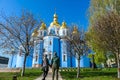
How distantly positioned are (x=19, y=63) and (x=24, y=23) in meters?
38.9

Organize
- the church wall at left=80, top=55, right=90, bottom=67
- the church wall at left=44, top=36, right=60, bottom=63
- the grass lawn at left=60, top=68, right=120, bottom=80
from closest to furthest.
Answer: the grass lawn at left=60, top=68, right=120, bottom=80 < the church wall at left=80, top=55, right=90, bottom=67 < the church wall at left=44, top=36, right=60, bottom=63

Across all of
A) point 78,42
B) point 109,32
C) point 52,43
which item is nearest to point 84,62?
point 52,43

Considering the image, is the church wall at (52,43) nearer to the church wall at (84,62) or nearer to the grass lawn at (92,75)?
the church wall at (84,62)

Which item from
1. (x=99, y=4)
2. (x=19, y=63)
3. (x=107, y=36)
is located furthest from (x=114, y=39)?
(x=19, y=63)

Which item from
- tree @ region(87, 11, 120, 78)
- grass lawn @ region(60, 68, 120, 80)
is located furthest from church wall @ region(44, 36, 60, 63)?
tree @ region(87, 11, 120, 78)

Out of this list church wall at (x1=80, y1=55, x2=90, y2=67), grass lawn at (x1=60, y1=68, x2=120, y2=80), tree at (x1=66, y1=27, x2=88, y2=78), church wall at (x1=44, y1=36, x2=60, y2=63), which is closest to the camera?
grass lawn at (x1=60, y1=68, x2=120, y2=80)

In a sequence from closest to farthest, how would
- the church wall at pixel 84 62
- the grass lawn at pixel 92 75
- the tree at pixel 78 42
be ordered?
the grass lawn at pixel 92 75
the tree at pixel 78 42
the church wall at pixel 84 62

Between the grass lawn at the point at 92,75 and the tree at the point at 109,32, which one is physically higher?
the tree at the point at 109,32

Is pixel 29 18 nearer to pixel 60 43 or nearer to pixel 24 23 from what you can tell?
pixel 24 23

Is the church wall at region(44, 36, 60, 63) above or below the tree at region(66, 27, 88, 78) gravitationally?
above

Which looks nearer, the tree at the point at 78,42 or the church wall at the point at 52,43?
the tree at the point at 78,42

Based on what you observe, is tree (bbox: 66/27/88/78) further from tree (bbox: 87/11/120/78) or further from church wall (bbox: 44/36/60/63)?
church wall (bbox: 44/36/60/63)

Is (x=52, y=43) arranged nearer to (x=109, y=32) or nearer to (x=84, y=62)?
A: (x=84, y=62)

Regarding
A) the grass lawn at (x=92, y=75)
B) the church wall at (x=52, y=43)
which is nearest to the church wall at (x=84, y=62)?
Result: the church wall at (x=52, y=43)
